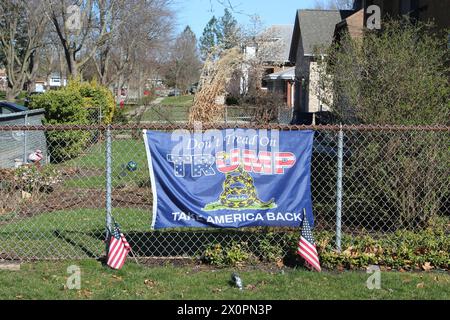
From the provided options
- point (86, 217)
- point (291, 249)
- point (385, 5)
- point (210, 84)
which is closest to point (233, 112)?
point (385, 5)

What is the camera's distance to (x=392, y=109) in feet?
24.7

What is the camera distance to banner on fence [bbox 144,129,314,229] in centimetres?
590

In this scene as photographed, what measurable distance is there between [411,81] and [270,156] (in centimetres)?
268

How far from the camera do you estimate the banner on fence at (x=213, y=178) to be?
232 inches

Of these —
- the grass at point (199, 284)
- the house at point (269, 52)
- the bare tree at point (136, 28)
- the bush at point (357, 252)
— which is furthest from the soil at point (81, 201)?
the house at point (269, 52)

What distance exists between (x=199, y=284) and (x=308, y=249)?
1217 millimetres

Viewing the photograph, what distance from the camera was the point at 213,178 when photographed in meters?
5.92

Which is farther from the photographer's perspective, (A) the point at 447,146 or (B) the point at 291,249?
(A) the point at 447,146

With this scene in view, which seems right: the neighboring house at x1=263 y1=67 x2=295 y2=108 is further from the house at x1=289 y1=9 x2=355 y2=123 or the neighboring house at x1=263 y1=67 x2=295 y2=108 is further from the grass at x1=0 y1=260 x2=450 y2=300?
the grass at x1=0 y1=260 x2=450 y2=300

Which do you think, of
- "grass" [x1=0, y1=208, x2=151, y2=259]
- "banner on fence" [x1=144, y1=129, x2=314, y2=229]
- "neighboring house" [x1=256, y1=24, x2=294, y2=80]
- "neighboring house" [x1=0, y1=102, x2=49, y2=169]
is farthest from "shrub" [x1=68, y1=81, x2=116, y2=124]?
"neighboring house" [x1=256, y1=24, x2=294, y2=80]

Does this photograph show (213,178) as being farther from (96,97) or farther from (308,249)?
(96,97)

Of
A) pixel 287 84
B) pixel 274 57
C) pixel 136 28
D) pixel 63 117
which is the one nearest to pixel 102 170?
pixel 63 117

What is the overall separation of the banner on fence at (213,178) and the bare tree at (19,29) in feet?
69.6
